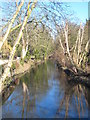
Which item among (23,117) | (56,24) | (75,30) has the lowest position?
(23,117)

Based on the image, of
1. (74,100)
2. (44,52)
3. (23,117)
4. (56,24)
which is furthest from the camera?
(44,52)

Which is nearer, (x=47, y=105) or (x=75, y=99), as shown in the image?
(x=47, y=105)

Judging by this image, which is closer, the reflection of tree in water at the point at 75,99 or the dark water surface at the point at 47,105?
the dark water surface at the point at 47,105

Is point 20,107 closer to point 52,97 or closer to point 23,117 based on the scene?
point 23,117

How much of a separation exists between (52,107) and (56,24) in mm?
5141

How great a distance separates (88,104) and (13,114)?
4087 millimetres

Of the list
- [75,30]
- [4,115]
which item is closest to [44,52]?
[75,30]

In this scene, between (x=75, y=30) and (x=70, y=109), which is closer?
(x=70, y=109)

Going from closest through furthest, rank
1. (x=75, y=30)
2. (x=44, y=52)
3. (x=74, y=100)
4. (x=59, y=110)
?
1. (x=59, y=110)
2. (x=74, y=100)
3. (x=75, y=30)
4. (x=44, y=52)

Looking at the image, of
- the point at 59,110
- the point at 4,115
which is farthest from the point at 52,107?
the point at 4,115

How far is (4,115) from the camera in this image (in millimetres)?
8844

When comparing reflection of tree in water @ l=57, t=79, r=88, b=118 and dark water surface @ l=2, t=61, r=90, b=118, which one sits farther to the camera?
reflection of tree in water @ l=57, t=79, r=88, b=118

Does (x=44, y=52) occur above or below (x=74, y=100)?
above

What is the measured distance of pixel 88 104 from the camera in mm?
10336
